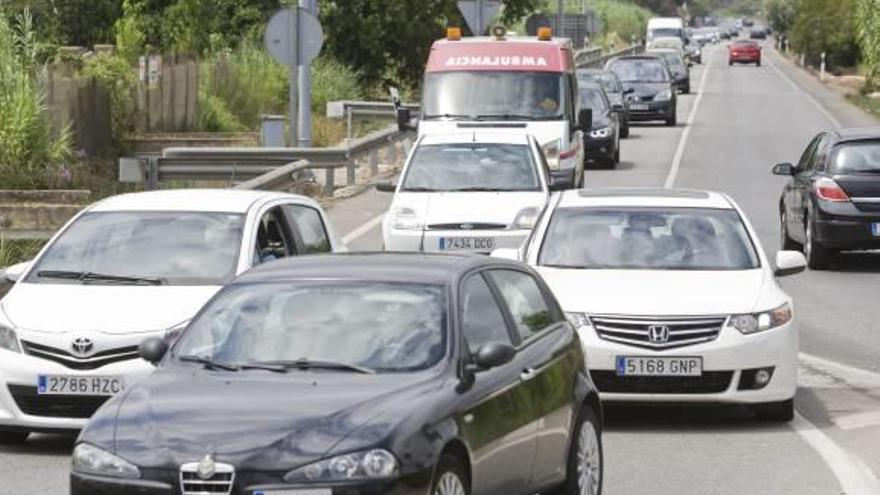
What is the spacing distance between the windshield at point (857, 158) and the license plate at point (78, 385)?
557 inches

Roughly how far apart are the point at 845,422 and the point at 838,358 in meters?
3.43

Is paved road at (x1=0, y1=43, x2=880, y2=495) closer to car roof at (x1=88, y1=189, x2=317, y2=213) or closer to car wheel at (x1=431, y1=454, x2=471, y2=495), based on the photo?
car roof at (x1=88, y1=189, x2=317, y2=213)

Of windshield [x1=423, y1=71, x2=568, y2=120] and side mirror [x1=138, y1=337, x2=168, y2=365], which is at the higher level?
side mirror [x1=138, y1=337, x2=168, y2=365]

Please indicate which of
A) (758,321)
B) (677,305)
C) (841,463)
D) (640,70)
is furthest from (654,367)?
(640,70)

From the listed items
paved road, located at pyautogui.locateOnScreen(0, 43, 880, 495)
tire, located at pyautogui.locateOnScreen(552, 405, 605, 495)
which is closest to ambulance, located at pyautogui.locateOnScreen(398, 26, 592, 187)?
paved road, located at pyautogui.locateOnScreen(0, 43, 880, 495)

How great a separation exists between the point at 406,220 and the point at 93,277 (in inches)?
355

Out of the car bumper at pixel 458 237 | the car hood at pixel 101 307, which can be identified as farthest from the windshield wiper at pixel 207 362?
the car bumper at pixel 458 237

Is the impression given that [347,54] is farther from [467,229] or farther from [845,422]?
[845,422]

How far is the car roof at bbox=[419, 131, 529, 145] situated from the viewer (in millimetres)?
23812

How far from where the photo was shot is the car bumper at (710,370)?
1378 cm

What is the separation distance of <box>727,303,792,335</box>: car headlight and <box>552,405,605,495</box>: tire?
312 centimetres

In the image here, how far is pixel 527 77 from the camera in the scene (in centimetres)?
3062

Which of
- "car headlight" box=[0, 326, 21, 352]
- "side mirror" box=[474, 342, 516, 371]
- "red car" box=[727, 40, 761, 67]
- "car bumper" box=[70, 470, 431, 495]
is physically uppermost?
"side mirror" box=[474, 342, 516, 371]

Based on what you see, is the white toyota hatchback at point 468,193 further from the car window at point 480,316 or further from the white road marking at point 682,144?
the car window at point 480,316
